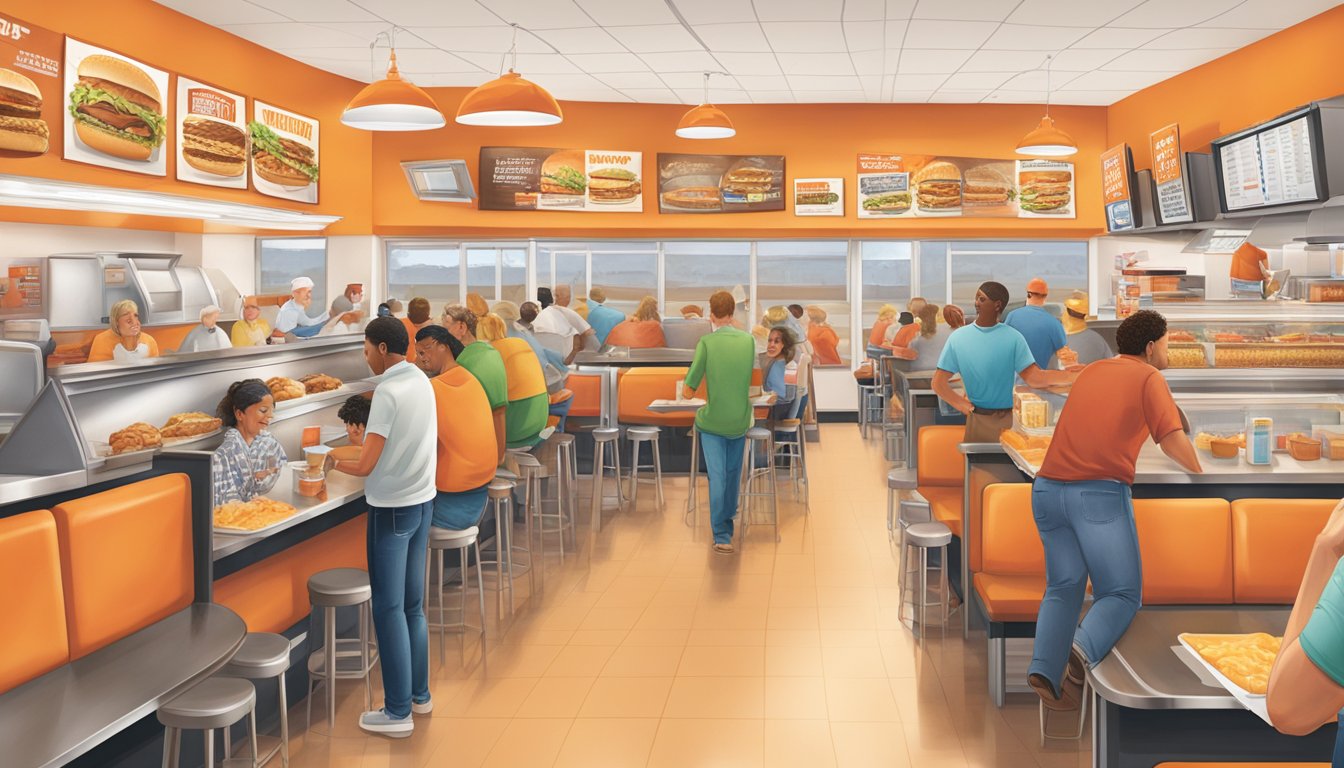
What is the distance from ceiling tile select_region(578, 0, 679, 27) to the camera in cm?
721

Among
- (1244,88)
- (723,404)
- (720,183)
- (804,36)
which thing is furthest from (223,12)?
(1244,88)

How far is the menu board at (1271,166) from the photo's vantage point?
6.51 metres

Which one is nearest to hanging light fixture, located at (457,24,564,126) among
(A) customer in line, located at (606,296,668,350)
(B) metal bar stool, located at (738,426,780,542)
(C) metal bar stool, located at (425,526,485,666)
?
(C) metal bar stool, located at (425,526,485,666)

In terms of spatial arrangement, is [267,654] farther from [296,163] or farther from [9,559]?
[296,163]

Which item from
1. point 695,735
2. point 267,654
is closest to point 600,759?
point 695,735

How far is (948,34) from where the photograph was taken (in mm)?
8102

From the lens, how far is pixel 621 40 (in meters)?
8.35

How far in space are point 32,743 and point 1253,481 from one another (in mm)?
3906

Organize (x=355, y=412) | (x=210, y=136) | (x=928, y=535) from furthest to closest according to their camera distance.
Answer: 1. (x=210, y=136)
2. (x=928, y=535)
3. (x=355, y=412)

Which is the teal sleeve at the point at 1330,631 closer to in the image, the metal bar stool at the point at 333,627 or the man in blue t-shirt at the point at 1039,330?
the metal bar stool at the point at 333,627

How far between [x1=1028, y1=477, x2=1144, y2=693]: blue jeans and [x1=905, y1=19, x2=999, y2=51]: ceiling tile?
5.07 metres

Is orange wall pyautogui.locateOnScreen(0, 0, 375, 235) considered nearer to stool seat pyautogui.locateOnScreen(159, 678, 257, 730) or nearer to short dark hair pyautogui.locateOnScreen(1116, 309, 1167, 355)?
stool seat pyautogui.locateOnScreen(159, 678, 257, 730)

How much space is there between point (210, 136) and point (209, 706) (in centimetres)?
620

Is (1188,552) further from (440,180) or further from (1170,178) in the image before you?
(440,180)
